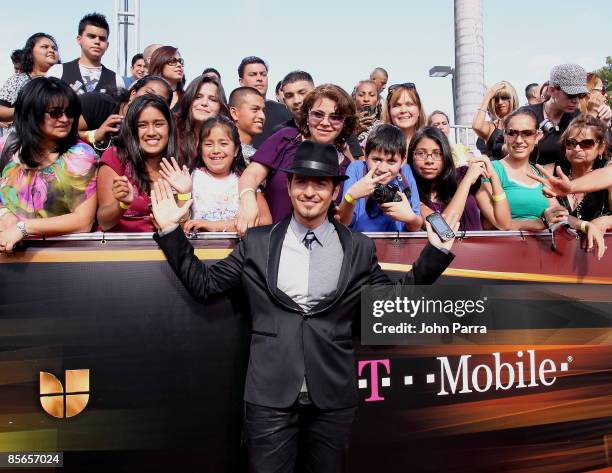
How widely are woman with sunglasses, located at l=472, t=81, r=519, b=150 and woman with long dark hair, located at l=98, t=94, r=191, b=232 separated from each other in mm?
2795

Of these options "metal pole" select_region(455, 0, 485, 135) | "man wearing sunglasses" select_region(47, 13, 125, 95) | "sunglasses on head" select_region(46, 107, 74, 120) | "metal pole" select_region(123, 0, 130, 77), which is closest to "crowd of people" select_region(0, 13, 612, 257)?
"sunglasses on head" select_region(46, 107, 74, 120)

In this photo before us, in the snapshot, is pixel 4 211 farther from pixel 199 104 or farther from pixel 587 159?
pixel 587 159

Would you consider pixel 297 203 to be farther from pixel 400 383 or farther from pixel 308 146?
pixel 400 383

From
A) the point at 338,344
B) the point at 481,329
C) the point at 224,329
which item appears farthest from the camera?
the point at 481,329

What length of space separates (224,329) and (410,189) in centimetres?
121

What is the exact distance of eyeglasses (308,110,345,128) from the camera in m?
3.47

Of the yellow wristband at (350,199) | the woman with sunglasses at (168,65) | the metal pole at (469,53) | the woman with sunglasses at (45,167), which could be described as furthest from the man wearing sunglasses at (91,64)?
the metal pole at (469,53)

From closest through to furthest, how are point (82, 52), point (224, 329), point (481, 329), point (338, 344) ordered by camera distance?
point (338, 344) < point (224, 329) < point (481, 329) < point (82, 52)

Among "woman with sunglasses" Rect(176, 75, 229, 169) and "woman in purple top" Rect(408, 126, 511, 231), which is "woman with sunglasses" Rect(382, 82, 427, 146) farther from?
"woman with sunglasses" Rect(176, 75, 229, 169)

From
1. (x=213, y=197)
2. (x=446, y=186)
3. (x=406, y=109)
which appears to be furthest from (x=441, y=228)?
(x=406, y=109)

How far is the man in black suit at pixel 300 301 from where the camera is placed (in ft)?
8.82

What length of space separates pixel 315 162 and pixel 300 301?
1.90 ft

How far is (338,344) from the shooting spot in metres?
2.78

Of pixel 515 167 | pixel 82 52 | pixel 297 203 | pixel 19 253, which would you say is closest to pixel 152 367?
pixel 19 253
